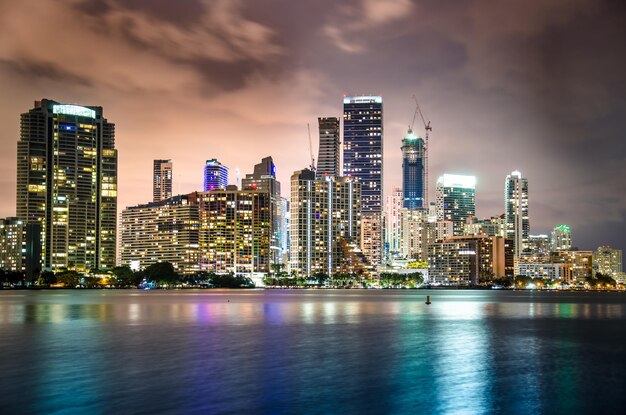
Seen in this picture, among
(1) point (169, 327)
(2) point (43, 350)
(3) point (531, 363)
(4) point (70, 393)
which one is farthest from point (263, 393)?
(1) point (169, 327)

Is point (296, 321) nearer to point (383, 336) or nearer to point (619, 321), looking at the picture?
point (383, 336)

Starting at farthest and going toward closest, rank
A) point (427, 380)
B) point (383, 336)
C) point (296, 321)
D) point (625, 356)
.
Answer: point (296, 321)
point (383, 336)
point (625, 356)
point (427, 380)

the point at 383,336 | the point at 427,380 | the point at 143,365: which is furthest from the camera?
the point at 383,336

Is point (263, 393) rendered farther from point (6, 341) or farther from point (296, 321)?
point (296, 321)

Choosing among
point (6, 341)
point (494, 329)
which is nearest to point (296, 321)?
point (494, 329)

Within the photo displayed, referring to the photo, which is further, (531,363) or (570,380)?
(531,363)

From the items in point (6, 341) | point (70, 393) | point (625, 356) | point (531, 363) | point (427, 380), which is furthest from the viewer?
point (6, 341)
